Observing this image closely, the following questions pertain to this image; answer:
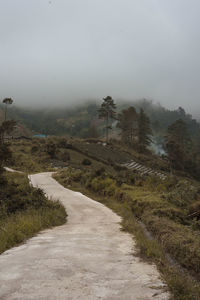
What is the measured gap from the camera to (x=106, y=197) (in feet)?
60.1

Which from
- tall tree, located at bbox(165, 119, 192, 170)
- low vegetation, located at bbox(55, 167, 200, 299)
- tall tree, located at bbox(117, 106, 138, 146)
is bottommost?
low vegetation, located at bbox(55, 167, 200, 299)

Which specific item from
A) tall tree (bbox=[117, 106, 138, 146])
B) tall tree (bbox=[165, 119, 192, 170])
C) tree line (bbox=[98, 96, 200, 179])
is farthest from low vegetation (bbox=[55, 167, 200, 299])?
tall tree (bbox=[117, 106, 138, 146])

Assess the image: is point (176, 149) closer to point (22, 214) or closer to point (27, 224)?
point (22, 214)

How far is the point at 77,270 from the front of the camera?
4914mm

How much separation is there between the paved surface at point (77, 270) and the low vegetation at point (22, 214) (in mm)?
468

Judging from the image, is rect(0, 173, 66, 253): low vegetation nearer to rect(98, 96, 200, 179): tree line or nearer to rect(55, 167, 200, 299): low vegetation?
rect(55, 167, 200, 299): low vegetation

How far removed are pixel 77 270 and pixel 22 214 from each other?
20.7 ft

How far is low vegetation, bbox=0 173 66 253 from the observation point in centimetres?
749

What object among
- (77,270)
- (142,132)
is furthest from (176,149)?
(77,270)

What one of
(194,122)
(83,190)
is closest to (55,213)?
(83,190)

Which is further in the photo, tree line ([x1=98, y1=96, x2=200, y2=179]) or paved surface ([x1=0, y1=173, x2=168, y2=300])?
tree line ([x1=98, y1=96, x2=200, y2=179])

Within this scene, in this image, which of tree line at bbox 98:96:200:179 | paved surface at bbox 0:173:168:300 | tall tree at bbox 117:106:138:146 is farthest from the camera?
tall tree at bbox 117:106:138:146

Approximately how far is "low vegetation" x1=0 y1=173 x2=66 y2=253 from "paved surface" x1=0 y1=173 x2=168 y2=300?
1.53 feet

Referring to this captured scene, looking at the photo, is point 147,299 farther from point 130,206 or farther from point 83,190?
point 83,190
